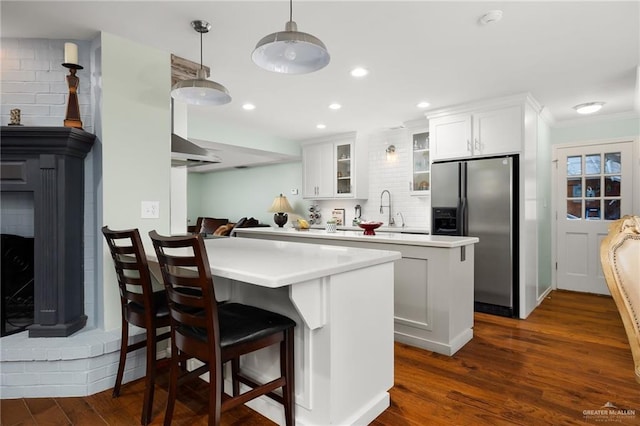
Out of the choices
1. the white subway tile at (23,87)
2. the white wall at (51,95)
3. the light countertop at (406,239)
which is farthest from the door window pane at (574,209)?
the white subway tile at (23,87)

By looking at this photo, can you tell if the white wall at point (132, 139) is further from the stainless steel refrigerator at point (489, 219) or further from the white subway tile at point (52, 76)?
the stainless steel refrigerator at point (489, 219)

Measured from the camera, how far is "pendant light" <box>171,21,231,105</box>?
Answer: 208 centimetres

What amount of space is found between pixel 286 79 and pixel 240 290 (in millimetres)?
2079

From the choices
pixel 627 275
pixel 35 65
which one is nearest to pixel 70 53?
pixel 35 65

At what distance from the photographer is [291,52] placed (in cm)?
168

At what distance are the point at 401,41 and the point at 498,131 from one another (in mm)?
1914

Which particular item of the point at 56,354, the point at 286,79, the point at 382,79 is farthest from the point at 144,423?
the point at 382,79

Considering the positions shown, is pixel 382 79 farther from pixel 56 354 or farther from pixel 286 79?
pixel 56 354

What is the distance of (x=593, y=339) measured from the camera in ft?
10.1

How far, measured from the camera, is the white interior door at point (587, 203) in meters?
4.41

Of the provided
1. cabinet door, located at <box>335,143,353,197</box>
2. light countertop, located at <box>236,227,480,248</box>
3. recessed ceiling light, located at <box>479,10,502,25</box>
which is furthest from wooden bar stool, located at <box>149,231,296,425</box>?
cabinet door, located at <box>335,143,353,197</box>

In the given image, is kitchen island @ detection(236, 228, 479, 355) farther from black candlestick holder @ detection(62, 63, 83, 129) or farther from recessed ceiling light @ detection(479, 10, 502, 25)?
black candlestick holder @ detection(62, 63, 83, 129)

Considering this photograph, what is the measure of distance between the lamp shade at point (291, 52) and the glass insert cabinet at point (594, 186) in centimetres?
451

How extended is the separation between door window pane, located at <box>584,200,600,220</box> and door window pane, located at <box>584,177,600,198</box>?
92 millimetres
